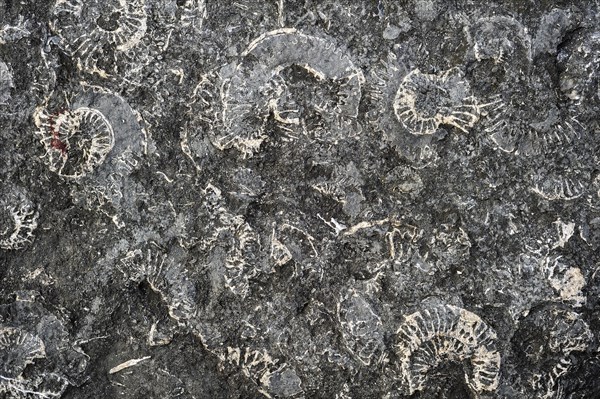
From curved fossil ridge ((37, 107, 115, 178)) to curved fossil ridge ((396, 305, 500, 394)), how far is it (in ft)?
1.83

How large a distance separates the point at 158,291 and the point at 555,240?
639 millimetres

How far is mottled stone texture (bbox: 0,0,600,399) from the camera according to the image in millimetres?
1448

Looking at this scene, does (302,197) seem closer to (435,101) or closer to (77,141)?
(435,101)

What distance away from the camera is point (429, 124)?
1.46 metres

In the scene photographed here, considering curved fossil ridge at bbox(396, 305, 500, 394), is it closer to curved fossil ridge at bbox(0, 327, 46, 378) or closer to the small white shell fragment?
the small white shell fragment

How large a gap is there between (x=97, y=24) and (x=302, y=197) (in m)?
0.42

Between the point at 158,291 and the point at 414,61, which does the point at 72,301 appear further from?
the point at 414,61

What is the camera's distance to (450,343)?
150cm

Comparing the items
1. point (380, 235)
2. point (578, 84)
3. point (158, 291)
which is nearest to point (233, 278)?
point (158, 291)

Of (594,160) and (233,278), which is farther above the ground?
(594,160)

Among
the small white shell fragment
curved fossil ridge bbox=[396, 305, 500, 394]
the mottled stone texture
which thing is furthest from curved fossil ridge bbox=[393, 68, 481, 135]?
the small white shell fragment

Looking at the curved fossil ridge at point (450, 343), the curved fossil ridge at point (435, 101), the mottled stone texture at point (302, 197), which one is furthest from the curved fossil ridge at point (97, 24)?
the curved fossil ridge at point (450, 343)

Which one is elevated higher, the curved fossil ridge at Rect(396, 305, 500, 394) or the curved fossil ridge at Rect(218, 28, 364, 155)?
the curved fossil ridge at Rect(218, 28, 364, 155)

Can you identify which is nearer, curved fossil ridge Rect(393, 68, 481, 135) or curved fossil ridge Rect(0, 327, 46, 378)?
curved fossil ridge Rect(393, 68, 481, 135)
